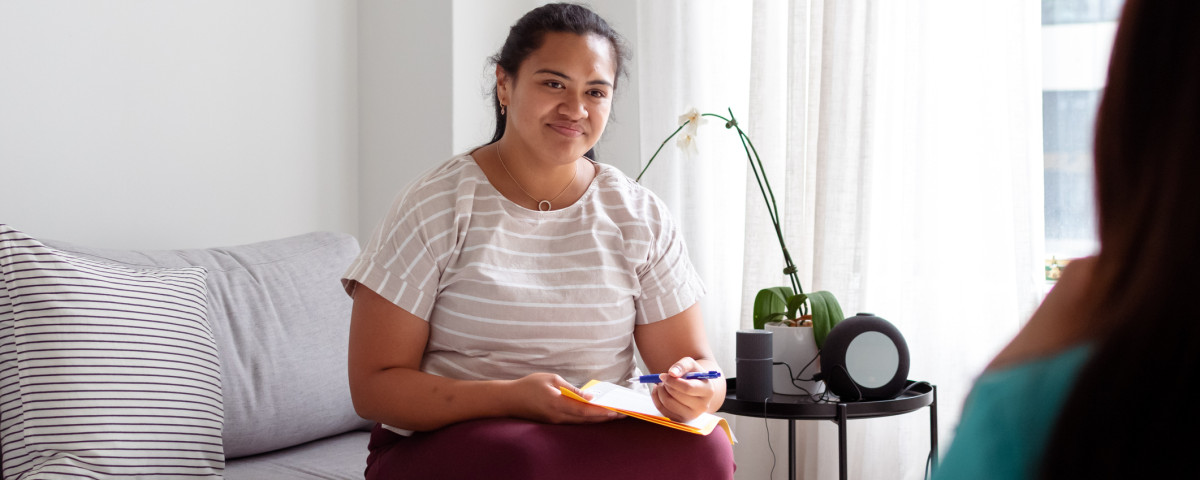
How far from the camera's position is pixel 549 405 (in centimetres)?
135

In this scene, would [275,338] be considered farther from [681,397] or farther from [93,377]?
[681,397]

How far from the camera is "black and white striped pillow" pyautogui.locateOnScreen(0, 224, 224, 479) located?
146 centimetres

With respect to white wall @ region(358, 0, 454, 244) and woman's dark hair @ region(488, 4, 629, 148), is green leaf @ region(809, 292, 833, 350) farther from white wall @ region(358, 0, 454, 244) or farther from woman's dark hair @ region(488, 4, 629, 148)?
white wall @ region(358, 0, 454, 244)

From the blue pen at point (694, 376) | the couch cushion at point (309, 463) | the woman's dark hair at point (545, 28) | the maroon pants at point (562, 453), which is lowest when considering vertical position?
the couch cushion at point (309, 463)

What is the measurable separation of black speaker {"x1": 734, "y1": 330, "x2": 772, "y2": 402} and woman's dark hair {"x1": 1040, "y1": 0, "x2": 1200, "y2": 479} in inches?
54.0

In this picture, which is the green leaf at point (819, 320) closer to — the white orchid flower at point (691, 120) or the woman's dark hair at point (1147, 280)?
the white orchid flower at point (691, 120)

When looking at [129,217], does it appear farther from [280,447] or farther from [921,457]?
[921,457]

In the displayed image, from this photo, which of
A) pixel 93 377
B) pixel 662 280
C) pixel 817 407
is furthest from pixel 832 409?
pixel 93 377

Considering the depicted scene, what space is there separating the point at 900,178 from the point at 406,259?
1.25 m

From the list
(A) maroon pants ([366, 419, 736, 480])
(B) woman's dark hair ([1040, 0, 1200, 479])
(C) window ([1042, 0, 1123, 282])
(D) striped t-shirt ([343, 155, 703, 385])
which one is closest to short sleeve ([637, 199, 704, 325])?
(D) striped t-shirt ([343, 155, 703, 385])

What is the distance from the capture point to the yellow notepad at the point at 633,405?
1317mm

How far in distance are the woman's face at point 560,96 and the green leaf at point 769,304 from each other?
0.61 m

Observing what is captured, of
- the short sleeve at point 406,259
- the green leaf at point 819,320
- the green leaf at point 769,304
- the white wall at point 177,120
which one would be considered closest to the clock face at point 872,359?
the green leaf at point 819,320

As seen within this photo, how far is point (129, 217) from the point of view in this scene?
2133mm
